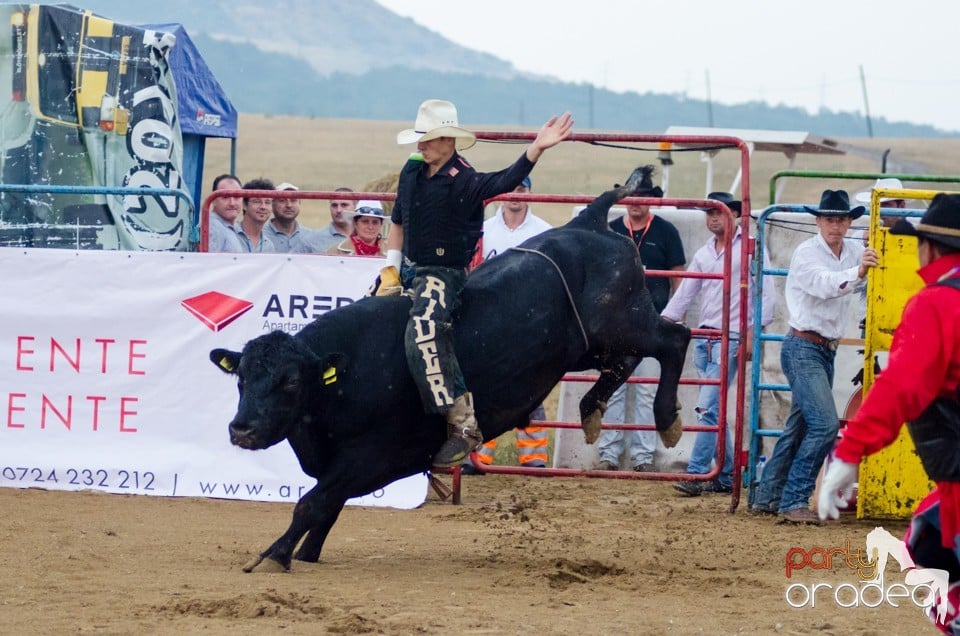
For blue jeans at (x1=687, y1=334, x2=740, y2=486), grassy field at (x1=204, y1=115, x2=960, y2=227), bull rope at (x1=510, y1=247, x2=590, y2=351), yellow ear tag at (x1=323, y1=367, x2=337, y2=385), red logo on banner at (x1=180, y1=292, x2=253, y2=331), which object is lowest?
blue jeans at (x1=687, y1=334, x2=740, y2=486)

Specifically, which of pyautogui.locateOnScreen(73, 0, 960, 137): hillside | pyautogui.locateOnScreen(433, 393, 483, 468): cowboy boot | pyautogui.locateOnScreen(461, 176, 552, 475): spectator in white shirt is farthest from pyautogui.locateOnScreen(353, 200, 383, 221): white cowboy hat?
pyautogui.locateOnScreen(73, 0, 960, 137): hillside

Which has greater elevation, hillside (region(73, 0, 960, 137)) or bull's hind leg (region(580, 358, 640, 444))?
hillside (region(73, 0, 960, 137))

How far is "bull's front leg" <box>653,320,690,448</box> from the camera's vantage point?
7098 millimetres

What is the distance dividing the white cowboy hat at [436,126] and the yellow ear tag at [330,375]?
1184mm

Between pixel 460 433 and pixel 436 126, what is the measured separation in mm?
1505

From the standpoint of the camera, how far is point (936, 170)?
47.5m

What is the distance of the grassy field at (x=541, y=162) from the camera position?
41.8 m

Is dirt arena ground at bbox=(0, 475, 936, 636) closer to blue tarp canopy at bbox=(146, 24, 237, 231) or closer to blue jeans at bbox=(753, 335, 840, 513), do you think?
blue jeans at bbox=(753, 335, 840, 513)

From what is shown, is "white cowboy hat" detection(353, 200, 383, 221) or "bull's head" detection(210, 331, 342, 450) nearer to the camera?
"bull's head" detection(210, 331, 342, 450)

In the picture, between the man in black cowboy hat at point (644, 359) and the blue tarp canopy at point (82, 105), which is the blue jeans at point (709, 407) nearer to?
the man in black cowboy hat at point (644, 359)

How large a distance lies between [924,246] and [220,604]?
119 inches

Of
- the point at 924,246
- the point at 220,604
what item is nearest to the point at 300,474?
the point at 220,604

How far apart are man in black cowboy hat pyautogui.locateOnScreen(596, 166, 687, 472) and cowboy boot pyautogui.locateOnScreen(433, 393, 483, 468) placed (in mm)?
3222

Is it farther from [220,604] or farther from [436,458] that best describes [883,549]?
[220,604]
